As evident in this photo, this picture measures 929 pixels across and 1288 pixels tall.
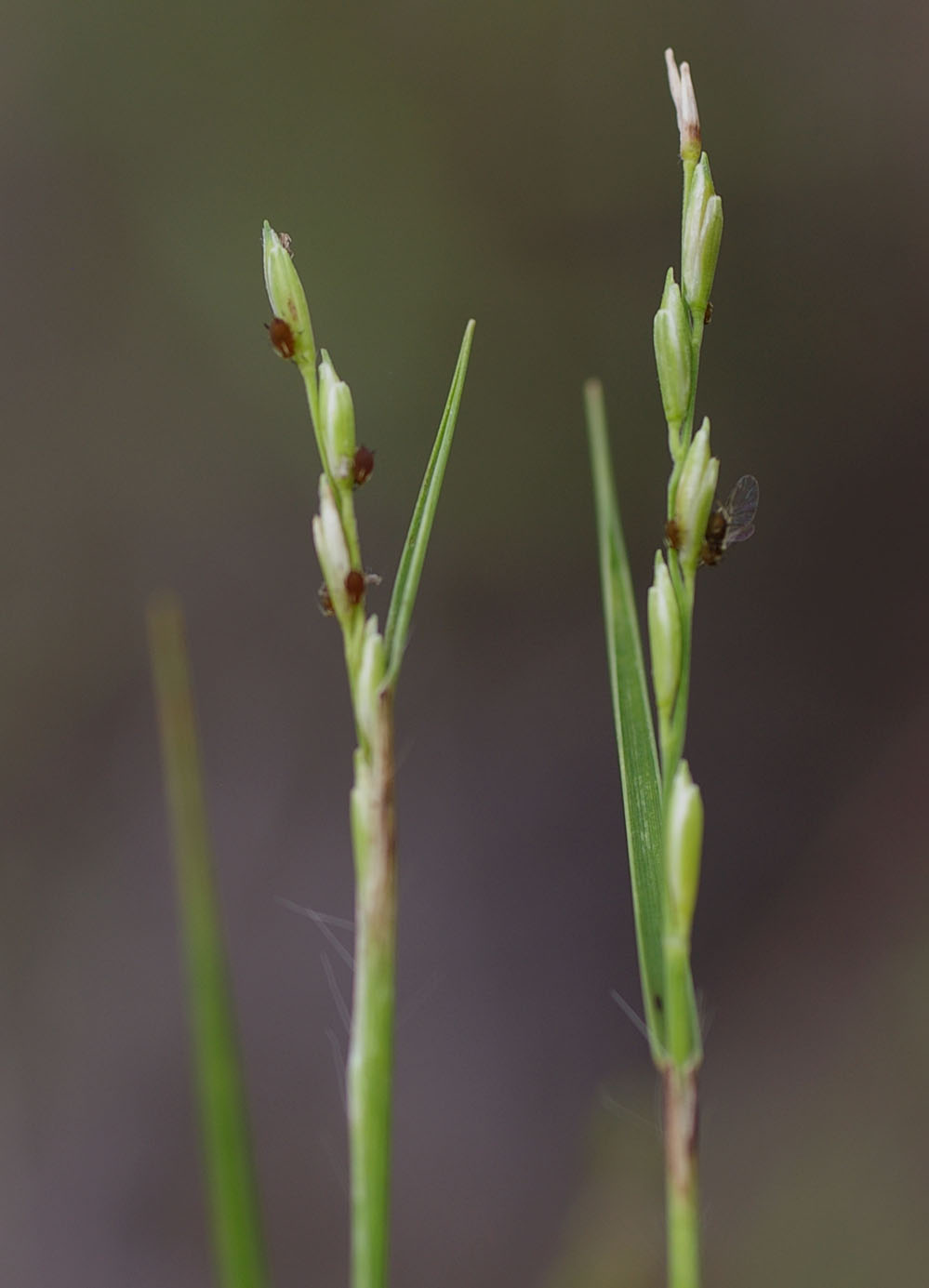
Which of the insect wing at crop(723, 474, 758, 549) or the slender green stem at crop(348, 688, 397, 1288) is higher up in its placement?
the insect wing at crop(723, 474, 758, 549)

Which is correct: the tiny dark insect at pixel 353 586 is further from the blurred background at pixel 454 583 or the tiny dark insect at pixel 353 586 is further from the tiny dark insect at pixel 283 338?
the blurred background at pixel 454 583

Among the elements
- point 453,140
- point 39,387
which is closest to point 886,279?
point 453,140

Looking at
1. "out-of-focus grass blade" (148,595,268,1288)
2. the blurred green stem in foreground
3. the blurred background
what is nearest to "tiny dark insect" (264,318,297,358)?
the blurred green stem in foreground

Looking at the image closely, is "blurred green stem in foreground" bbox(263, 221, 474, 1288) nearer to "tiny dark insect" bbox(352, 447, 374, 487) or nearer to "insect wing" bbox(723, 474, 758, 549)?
"tiny dark insect" bbox(352, 447, 374, 487)

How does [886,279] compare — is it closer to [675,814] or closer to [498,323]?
[498,323]

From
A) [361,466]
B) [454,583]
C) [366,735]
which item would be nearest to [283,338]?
[361,466]
